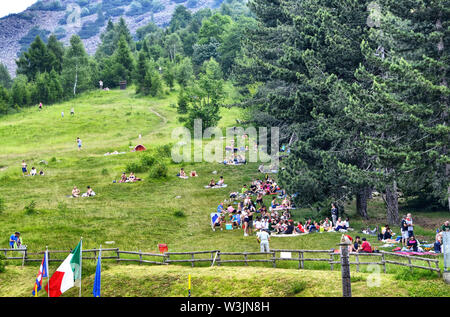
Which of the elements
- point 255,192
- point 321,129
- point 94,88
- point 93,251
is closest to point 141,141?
point 255,192

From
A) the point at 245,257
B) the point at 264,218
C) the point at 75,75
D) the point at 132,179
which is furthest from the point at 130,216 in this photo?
the point at 75,75

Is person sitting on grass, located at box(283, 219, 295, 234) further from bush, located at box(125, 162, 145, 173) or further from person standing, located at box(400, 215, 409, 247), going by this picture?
bush, located at box(125, 162, 145, 173)

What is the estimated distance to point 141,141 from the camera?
227 ft

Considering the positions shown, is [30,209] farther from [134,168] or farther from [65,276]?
[65,276]

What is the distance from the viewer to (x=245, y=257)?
26297mm

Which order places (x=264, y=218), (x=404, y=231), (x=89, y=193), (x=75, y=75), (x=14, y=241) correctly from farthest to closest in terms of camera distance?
(x=75, y=75) → (x=89, y=193) → (x=264, y=218) → (x=14, y=241) → (x=404, y=231)

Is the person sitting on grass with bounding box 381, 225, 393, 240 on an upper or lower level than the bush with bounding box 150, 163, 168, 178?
upper

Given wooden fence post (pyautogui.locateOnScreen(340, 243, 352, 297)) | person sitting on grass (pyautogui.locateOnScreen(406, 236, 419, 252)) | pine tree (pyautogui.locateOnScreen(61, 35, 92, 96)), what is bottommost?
person sitting on grass (pyautogui.locateOnScreen(406, 236, 419, 252))

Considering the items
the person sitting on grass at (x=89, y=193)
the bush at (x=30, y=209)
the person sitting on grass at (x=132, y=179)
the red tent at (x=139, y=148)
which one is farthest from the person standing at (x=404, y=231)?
the red tent at (x=139, y=148)

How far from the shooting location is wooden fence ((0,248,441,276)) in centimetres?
2384

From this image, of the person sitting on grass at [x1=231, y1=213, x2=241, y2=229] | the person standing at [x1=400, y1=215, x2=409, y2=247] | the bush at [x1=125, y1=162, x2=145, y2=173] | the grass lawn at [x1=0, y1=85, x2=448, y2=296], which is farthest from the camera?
the bush at [x1=125, y1=162, x2=145, y2=173]

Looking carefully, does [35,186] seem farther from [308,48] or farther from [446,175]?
[446,175]

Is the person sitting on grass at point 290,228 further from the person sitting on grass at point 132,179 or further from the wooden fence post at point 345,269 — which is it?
the person sitting on grass at point 132,179

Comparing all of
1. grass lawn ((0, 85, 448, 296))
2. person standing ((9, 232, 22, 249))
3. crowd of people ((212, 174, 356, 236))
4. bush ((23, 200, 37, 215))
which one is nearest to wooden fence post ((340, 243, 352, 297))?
grass lawn ((0, 85, 448, 296))
